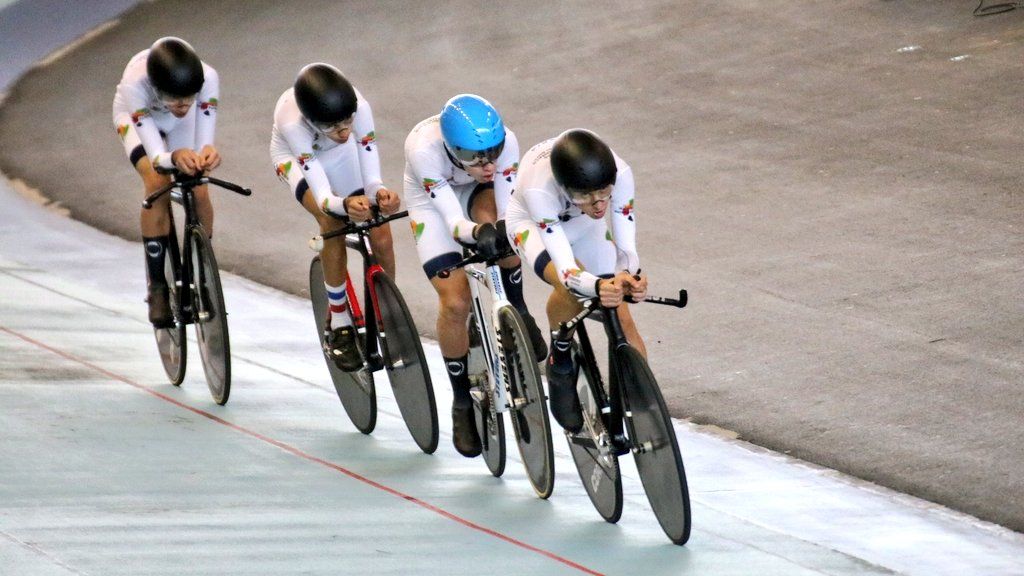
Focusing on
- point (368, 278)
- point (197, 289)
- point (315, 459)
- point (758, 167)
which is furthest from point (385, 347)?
point (758, 167)

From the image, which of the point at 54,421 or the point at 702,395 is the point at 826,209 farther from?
the point at 54,421

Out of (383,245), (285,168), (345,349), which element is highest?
(285,168)

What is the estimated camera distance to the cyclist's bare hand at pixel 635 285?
3.92 m

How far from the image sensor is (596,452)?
4449mm

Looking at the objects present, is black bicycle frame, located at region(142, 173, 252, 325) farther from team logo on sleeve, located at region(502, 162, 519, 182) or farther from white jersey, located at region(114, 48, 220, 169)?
team logo on sleeve, located at region(502, 162, 519, 182)

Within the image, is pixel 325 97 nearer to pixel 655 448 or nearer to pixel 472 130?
pixel 472 130

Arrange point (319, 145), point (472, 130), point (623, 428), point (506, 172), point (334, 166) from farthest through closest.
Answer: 1. point (334, 166)
2. point (319, 145)
3. point (506, 172)
4. point (472, 130)
5. point (623, 428)

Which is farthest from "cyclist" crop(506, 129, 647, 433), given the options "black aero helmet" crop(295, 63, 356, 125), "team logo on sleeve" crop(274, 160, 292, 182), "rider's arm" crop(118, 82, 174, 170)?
"rider's arm" crop(118, 82, 174, 170)

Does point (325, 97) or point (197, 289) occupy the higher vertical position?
point (325, 97)

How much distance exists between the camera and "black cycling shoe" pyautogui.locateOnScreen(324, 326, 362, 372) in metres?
5.38

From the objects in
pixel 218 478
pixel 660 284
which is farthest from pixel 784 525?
pixel 660 284

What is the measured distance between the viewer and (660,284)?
7129mm

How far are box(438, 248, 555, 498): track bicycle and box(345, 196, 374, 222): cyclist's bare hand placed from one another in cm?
43

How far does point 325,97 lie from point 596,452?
1.61 meters
